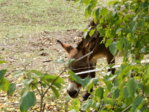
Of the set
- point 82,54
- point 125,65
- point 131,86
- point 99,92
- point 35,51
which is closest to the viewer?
point 131,86

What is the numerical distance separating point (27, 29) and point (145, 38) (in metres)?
11.3

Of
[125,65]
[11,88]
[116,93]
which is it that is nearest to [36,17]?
[116,93]

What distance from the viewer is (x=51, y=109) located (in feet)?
20.3

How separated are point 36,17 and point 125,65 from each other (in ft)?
46.1

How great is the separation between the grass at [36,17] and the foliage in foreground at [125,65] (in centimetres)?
967

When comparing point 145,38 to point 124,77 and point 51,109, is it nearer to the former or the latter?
point 124,77

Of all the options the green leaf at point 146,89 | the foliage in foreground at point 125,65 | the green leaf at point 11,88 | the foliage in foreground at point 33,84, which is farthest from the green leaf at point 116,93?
the green leaf at point 11,88

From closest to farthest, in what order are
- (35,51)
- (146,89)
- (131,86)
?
(131,86) → (146,89) → (35,51)

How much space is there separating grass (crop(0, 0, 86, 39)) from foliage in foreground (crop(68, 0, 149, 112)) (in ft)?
31.7

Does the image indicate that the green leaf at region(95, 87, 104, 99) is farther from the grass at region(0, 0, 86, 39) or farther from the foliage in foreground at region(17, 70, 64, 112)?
the grass at region(0, 0, 86, 39)

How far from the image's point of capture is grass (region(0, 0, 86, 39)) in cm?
1376

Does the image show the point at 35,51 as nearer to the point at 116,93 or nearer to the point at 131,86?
the point at 116,93

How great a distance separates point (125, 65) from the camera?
2.10 metres

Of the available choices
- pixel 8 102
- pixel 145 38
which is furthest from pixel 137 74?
pixel 8 102
